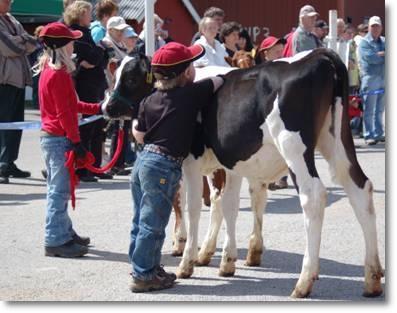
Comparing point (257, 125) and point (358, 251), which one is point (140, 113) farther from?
point (358, 251)

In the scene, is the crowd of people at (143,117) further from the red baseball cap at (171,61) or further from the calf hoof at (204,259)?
the calf hoof at (204,259)

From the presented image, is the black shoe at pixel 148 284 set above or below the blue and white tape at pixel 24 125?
below

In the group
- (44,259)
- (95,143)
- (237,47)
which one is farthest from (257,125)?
(95,143)

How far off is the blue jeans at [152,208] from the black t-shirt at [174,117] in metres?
0.11

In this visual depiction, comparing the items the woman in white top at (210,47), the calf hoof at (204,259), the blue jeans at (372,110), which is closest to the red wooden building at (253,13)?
the blue jeans at (372,110)

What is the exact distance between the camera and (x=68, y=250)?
778cm

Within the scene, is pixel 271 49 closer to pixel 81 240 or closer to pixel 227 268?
pixel 81 240

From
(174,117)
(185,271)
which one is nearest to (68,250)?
(185,271)

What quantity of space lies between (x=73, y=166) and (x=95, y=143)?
4.28 metres

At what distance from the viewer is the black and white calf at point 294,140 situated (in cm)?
611

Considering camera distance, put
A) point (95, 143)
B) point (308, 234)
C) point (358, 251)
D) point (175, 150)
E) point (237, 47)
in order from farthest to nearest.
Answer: point (95, 143) → point (237, 47) → point (358, 251) → point (175, 150) → point (308, 234)

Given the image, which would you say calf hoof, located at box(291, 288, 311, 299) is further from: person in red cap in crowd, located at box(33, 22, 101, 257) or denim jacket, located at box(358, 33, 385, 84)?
denim jacket, located at box(358, 33, 385, 84)

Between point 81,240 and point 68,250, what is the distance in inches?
10.8

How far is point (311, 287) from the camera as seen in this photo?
20.2ft
